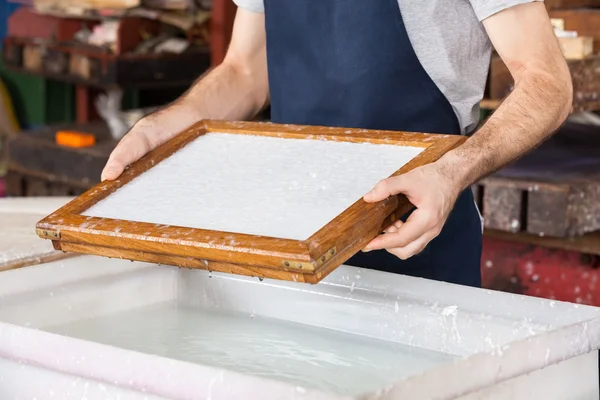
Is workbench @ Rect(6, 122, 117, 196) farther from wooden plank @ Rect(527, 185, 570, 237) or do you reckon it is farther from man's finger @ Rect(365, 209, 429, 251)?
man's finger @ Rect(365, 209, 429, 251)

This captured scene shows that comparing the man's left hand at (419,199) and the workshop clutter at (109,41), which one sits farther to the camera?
the workshop clutter at (109,41)

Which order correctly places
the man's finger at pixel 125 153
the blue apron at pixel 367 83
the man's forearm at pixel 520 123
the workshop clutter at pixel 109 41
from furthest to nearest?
the workshop clutter at pixel 109 41 < the blue apron at pixel 367 83 < the man's finger at pixel 125 153 < the man's forearm at pixel 520 123

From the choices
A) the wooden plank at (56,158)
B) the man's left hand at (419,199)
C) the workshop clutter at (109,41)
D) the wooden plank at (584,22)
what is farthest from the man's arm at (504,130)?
the workshop clutter at (109,41)

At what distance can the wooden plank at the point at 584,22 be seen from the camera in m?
3.02

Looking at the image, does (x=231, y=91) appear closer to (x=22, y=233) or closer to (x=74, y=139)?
(x=22, y=233)

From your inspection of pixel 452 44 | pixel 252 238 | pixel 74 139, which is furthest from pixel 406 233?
pixel 74 139

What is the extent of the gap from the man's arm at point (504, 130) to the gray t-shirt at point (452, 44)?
0.06 meters

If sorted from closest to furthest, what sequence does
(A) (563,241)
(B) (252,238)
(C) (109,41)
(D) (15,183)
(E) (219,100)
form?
(B) (252,238)
(E) (219,100)
(A) (563,241)
(D) (15,183)
(C) (109,41)

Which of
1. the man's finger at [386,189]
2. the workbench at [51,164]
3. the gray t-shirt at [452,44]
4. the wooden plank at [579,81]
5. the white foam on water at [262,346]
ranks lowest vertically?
the workbench at [51,164]

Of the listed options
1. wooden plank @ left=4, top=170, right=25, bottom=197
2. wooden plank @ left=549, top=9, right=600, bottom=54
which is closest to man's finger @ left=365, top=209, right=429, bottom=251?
wooden plank @ left=549, top=9, right=600, bottom=54

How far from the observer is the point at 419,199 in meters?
1.43

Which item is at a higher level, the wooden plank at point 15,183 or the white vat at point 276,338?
the white vat at point 276,338

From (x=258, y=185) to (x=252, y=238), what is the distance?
0.21 m

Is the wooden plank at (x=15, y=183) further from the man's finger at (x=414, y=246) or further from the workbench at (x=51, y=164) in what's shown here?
the man's finger at (x=414, y=246)
